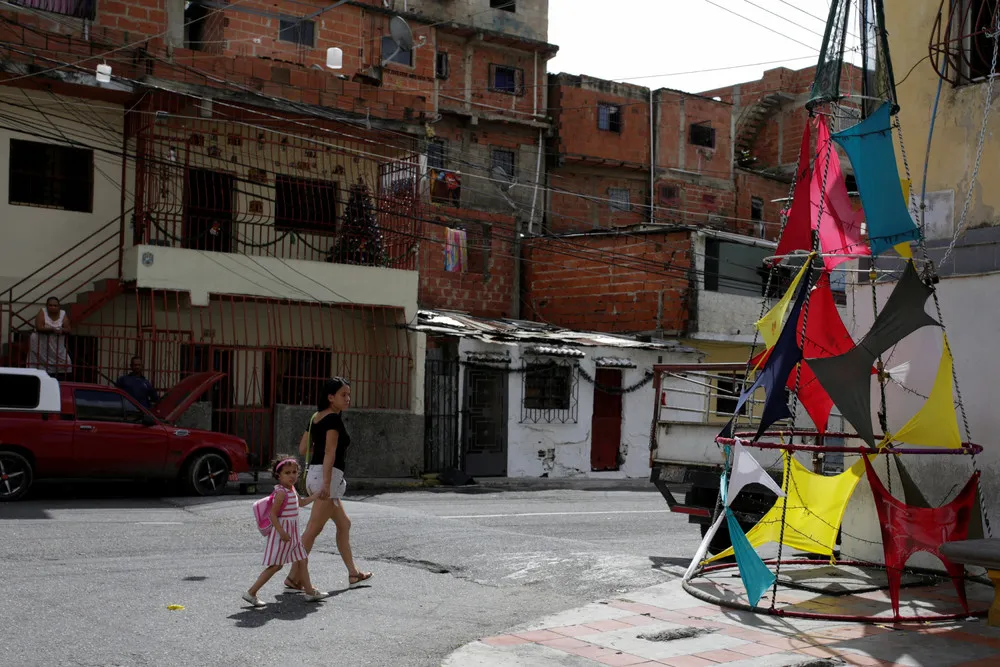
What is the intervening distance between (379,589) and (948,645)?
171 inches

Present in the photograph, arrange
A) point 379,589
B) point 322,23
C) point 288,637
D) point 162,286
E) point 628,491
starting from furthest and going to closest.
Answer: point 322,23 < point 628,491 < point 162,286 < point 379,589 < point 288,637

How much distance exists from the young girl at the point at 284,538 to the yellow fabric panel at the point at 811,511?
11.5 ft

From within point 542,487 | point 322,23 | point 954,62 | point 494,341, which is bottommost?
point 542,487

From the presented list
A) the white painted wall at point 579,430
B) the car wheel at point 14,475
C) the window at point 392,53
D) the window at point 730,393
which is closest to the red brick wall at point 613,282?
the white painted wall at point 579,430

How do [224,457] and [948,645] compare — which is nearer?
[948,645]

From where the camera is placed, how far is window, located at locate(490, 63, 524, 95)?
129 ft

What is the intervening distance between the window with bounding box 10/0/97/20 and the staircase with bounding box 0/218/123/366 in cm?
392

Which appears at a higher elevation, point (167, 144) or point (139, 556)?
point (167, 144)

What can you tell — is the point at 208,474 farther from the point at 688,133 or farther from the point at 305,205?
the point at 688,133

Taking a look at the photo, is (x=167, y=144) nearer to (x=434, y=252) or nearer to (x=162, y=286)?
Result: (x=162, y=286)

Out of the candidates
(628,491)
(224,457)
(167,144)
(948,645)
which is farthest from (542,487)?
(948,645)

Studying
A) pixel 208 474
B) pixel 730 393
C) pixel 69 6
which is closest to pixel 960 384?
pixel 730 393

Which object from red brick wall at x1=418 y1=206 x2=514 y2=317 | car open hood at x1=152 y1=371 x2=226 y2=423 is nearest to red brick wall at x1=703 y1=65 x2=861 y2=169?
red brick wall at x1=418 y1=206 x2=514 y2=317

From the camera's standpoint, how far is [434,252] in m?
35.4
